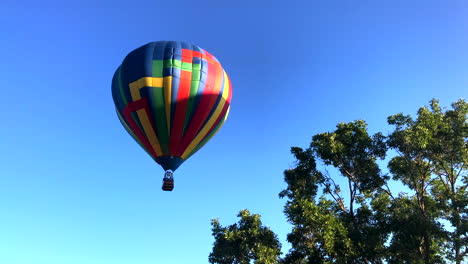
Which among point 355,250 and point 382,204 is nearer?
point 355,250

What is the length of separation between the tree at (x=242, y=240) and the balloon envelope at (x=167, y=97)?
8.79 meters

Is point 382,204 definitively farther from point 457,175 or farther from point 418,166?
point 457,175

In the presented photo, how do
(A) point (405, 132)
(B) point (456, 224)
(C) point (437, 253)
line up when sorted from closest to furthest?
(B) point (456, 224) < (A) point (405, 132) < (C) point (437, 253)

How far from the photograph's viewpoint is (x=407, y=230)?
63.0 feet

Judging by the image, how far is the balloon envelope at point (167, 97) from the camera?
22.9 metres

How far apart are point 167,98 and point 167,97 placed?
71mm

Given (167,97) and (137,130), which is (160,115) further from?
(137,130)

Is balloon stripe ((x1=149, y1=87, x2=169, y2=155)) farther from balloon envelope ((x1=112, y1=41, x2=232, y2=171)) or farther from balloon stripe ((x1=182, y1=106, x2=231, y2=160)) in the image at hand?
balloon stripe ((x1=182, y1=106, x2=231, y2=160))

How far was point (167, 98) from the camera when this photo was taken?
22.9m

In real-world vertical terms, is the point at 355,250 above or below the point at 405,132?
below

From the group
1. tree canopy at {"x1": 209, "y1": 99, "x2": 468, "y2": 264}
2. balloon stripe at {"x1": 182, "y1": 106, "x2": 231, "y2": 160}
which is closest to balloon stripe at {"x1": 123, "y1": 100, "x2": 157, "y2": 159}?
balloon stripe at {"x1": 182, "y1": 106, "x2": 231, "y2": 160}

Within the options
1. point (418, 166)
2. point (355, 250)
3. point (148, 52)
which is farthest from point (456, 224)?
point (148, 52)

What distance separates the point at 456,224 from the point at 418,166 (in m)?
4.54

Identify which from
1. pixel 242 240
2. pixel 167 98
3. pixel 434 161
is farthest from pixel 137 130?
pixel 434 161
